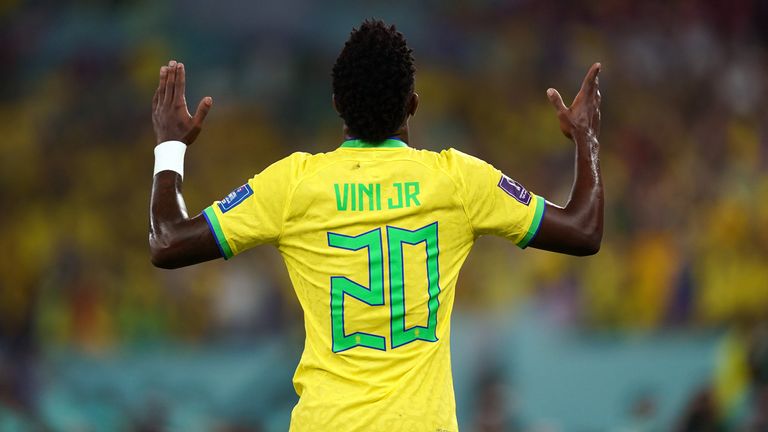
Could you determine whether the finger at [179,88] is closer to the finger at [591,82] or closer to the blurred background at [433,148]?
the finger at [591,82]

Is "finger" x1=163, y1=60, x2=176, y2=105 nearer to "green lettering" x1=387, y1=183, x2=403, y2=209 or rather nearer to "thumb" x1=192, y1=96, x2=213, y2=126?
"thumb" x1=192, y1=96, x2=213, y2=126

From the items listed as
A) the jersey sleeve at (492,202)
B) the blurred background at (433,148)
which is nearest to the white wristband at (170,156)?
the jersey sleeve at (492,202)

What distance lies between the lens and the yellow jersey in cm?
312

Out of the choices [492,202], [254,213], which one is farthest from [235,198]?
[492,202]

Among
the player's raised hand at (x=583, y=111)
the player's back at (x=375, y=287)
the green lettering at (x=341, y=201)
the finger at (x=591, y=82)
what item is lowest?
the player's back at (x=375, y=287)

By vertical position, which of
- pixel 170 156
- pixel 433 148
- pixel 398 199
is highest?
pixel 433 148

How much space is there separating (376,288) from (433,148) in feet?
23.1

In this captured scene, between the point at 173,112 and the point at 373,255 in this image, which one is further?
the point at 173,112

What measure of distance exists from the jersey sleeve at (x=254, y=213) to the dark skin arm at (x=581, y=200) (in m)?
0.77

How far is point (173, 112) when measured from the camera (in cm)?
346

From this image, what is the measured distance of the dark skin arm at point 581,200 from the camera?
10.7 ft

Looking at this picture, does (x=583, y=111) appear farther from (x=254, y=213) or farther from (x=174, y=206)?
(x=174, y=206)

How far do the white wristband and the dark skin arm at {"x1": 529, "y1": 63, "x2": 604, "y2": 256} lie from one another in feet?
3.66

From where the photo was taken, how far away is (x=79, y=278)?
33.7 feet
